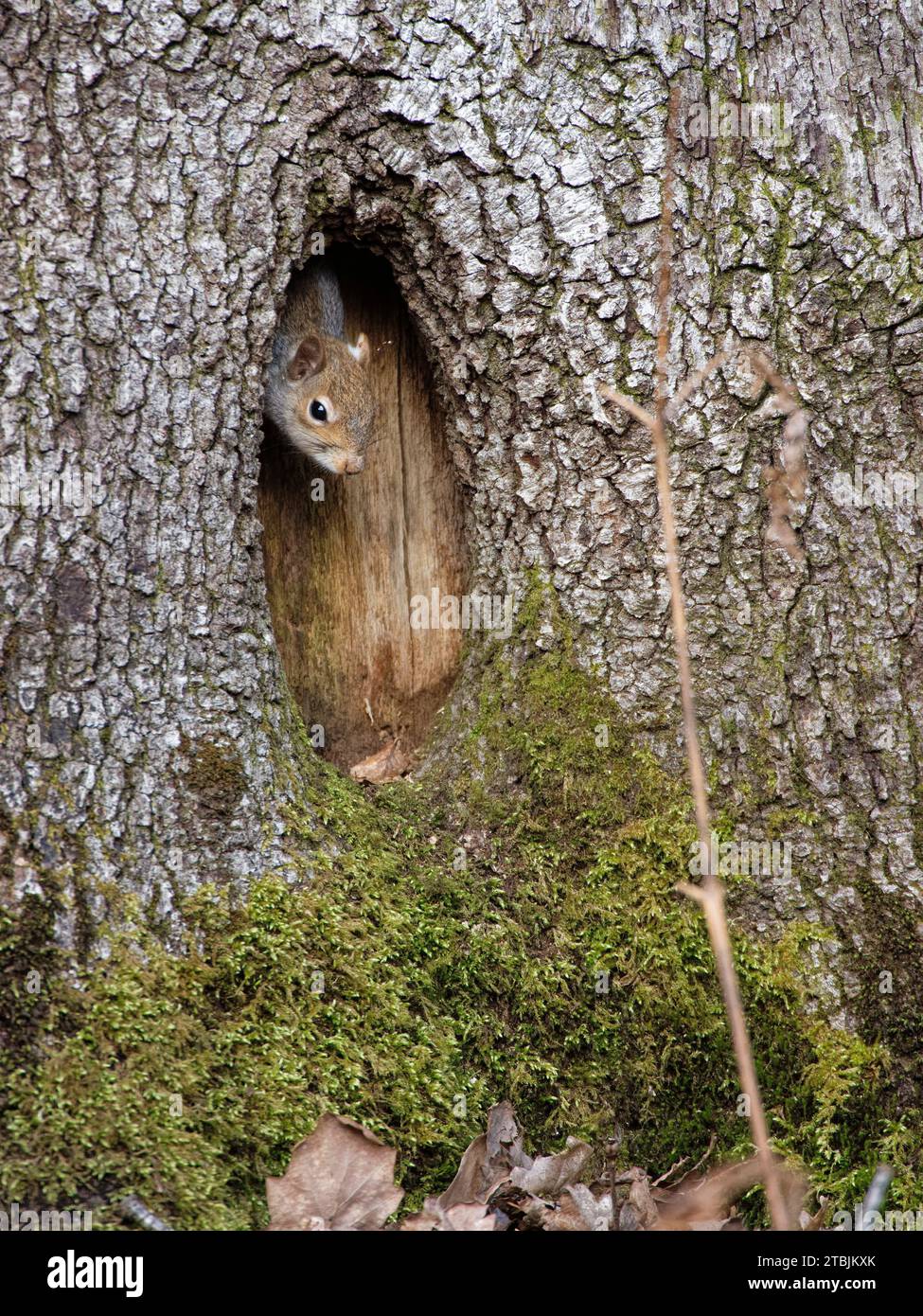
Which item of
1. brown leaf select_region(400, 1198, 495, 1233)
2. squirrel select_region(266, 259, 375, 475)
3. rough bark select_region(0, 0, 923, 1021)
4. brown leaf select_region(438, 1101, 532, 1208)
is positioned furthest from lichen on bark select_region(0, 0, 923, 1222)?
squirrel select_region(266, 259, 375, 475)

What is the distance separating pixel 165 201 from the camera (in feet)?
10.2

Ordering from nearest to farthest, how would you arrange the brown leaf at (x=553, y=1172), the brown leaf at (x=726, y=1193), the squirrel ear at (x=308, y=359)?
1. the brown leaf at (x=726, y=1193)
2. the brown leaf at (x=553, y=1172)
3. the squirrel ear at (x=308, y=359)

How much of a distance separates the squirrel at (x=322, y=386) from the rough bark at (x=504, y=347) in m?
0.51

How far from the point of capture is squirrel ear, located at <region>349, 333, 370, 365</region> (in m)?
4.08

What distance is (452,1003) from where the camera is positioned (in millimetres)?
3393

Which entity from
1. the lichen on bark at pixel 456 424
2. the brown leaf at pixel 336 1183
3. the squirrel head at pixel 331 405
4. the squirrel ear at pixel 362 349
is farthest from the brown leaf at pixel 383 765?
the squirrel ear at pixel 362 349

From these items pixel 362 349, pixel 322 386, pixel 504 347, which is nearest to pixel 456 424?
pixel 504 347

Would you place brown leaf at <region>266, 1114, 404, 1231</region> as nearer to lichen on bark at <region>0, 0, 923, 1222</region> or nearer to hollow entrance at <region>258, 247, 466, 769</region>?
lichen on bark at <region>0, 0, 923, 1222</region>

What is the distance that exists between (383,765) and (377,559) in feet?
2.53

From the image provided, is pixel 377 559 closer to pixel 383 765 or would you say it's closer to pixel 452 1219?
pixel 383 765

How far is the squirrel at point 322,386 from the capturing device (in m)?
4.11

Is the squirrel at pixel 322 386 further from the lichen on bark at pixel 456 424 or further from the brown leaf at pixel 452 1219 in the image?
the brown leaf at pixel 452 1219

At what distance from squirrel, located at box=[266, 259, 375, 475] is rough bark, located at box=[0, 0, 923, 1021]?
0.51 metres

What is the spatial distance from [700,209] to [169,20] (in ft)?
5.34
